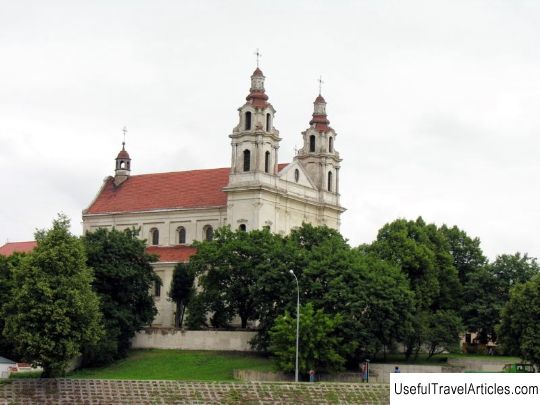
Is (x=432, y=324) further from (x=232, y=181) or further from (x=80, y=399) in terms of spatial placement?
(x=80, y=399)

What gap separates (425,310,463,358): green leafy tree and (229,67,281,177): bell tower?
23.5 meters

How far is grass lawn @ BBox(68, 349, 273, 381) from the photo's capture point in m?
82.4

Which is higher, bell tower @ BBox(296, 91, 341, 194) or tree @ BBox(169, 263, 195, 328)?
bell tower @ BBox(296, 91, 341, 194)

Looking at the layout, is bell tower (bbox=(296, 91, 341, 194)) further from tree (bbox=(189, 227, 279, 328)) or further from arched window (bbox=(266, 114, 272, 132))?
tree (bbox=(189, 227, 279, 328))

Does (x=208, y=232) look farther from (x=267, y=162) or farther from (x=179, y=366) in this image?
(x=179, y=366)

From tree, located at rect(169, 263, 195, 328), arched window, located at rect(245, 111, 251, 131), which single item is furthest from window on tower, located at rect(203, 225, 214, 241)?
arched window, located at rect(245, 111, 251, 131)

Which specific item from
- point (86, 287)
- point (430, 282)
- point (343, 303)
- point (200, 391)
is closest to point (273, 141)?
point (430, 282)

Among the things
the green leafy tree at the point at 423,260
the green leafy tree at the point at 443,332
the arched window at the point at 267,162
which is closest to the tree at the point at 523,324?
the green leafy tree at the point at 443,332

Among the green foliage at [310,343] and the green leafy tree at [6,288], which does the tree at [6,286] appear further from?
the green foliage at [310,343]

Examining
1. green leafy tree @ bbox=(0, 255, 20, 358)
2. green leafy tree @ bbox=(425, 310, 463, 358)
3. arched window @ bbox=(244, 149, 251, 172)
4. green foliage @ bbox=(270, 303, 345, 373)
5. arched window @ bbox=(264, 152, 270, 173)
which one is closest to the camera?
green foliage @ bbox=(270, 303, 345, 373)

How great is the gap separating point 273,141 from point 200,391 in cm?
4481

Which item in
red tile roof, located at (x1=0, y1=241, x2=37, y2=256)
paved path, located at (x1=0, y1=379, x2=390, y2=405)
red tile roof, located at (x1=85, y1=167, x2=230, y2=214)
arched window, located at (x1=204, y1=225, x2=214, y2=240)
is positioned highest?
red tile roof, located at (x1=85, y1=167, x2=230, y2=214)

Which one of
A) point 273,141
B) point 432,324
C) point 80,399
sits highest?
point 273,141

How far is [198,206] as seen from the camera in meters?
111
